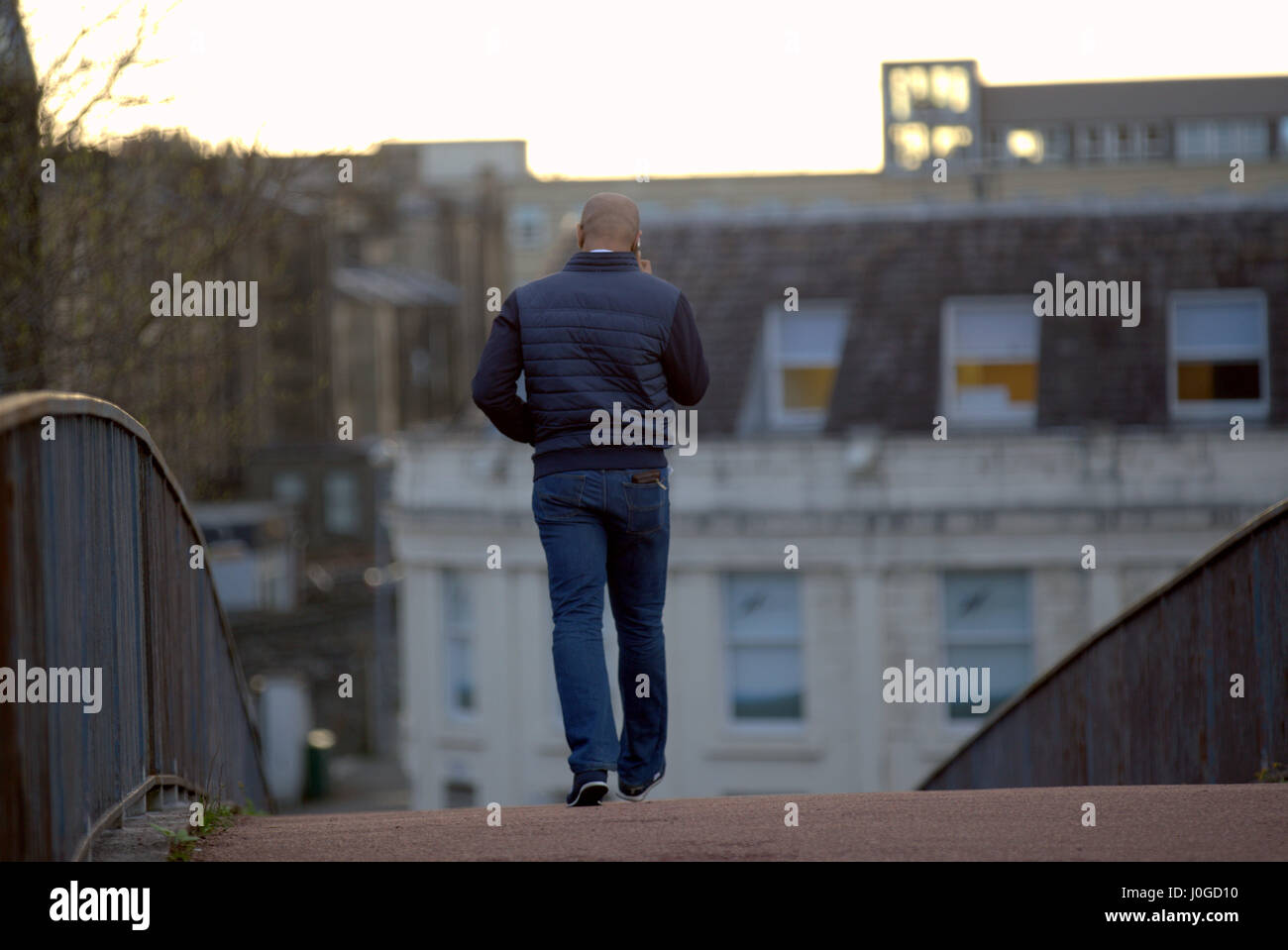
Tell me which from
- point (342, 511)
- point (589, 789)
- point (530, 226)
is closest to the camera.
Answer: point (589, 789)

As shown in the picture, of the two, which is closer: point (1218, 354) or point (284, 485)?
point (1218, 354)

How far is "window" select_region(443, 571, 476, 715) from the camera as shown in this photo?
25641 millimetres

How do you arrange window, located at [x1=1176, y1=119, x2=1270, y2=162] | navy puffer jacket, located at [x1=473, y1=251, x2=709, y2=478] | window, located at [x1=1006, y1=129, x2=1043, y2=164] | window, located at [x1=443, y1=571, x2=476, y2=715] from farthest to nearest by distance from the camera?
window, located at [x1=1006, y1=129, x2=1043, y2=164] → window, located at [x1=1176, y1=119, x2=1270, y2=162] → window, located at [x1=443, y1=571, x2=476, y2=715] → navy puffer jacket, located at [x1=473, y1=251, x2=709, y2=478]

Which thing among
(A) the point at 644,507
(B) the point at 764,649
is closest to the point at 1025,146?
(B) the point at 764,649

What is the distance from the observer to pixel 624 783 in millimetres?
6422

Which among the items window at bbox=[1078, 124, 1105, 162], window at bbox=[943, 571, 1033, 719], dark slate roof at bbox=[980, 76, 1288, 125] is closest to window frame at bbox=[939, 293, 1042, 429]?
window at bbox=[943, 571, 1033, 719]

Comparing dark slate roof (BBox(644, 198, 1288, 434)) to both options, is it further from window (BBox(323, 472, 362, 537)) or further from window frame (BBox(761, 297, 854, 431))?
window (BBox(323, 472, 362, 537))

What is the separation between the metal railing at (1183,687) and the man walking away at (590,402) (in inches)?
91.6

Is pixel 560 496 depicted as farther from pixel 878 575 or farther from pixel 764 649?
pixel 764 649

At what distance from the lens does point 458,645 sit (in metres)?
25.8

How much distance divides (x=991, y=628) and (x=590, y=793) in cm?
1802

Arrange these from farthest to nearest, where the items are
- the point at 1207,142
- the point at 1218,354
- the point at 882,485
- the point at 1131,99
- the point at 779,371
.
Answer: the point at 1207,142
the point at 1131,99
the point at 779,371
the point at 1218,354
the point at 882,485

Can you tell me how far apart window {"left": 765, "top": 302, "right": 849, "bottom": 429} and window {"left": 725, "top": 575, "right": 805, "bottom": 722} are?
3.45 metres
